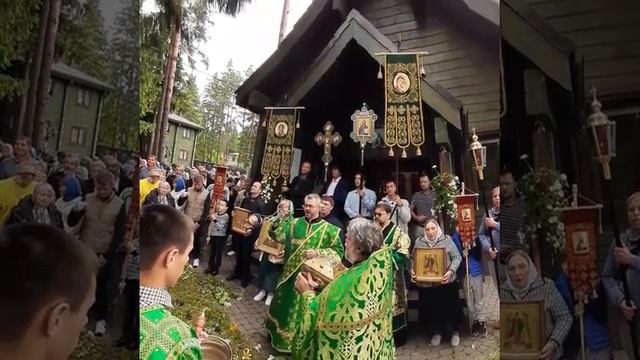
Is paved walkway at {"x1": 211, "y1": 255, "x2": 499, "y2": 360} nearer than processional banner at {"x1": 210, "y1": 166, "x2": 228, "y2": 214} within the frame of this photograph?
Yes

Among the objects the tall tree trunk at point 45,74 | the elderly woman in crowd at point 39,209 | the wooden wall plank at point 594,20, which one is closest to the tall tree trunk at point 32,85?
the tall tree trunk at point 45,74

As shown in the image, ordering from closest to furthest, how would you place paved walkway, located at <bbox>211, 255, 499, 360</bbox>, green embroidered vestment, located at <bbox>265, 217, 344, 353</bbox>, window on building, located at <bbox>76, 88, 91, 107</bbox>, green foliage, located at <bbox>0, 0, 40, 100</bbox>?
green foliage, located at <bbox>0, 0, 40, 100</bbox>, window on building, located at <bbox>76, 88, 91, 107</bbox>, paved walkway, located at <bbox>211, 255, 499, 360</bbox>, green embroidered vestment, located at <bbox>265, 217, 344, 353</bbox>

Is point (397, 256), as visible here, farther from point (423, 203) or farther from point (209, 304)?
point (209, 304)

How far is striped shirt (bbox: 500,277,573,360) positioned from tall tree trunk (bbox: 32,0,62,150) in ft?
4.25

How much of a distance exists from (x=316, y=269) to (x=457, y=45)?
0.75 meters

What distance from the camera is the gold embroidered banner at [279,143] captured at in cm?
157

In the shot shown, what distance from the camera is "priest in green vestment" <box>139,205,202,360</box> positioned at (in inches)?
57.1

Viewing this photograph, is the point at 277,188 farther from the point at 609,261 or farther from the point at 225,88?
the point at 609,261

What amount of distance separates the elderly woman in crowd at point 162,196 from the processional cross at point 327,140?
18.6 inches

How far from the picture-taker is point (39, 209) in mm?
1244

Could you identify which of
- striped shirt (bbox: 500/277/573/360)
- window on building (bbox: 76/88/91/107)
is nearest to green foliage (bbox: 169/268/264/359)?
window on building (bbox: 76/88/91/107)

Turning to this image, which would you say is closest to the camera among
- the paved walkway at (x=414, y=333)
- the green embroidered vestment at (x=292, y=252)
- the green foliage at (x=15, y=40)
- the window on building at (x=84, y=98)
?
the green foliage at (x=15, y=40)

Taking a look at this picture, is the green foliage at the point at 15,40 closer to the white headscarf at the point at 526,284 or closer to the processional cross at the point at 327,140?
the processional cross at the point at 327,140

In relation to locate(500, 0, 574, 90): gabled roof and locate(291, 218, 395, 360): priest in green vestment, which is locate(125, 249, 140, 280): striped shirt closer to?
locate(291, 218, 395, 360): priest in green vestment
